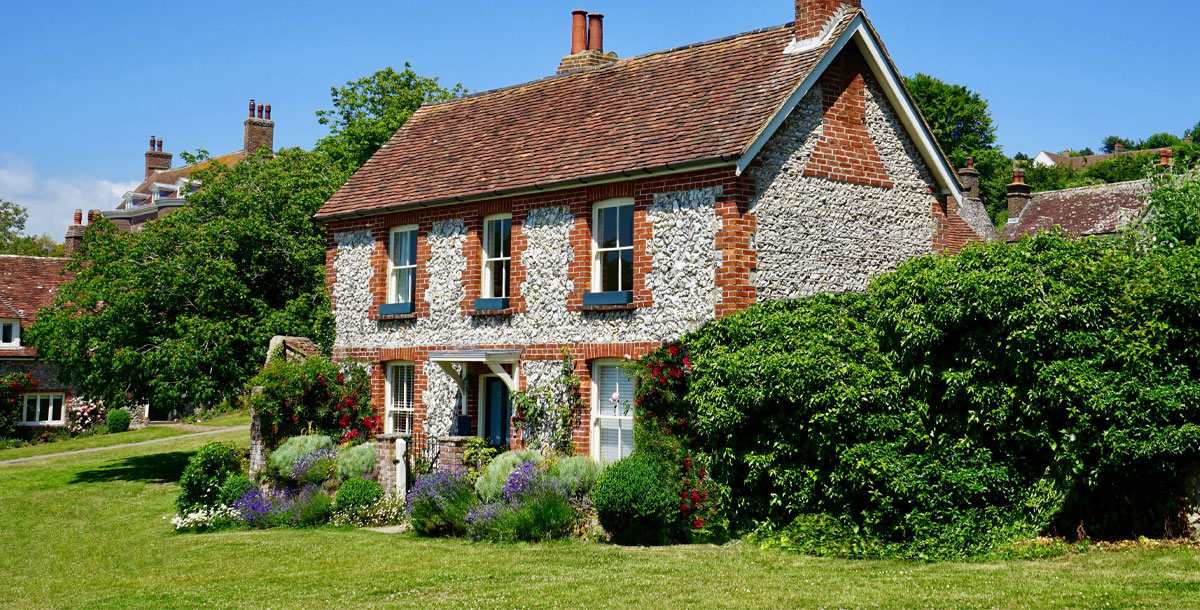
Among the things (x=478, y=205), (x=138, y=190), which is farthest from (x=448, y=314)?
(x=138, y=190)

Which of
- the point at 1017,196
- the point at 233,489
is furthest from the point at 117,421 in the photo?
the point at 1017,196

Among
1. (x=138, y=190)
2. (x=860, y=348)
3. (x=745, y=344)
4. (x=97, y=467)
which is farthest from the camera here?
(x=138, y=190)

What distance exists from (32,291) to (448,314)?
108ft

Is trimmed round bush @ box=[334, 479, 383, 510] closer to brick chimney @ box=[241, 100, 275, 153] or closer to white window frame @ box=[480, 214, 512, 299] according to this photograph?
white window frame @ box=[480, 214, 512, 299]

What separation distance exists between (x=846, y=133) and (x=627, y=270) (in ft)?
15.3

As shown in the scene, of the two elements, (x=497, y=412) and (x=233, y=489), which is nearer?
(x=497, y=412)

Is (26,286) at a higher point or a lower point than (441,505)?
higher

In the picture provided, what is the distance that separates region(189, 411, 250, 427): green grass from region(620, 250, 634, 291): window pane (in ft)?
93.9

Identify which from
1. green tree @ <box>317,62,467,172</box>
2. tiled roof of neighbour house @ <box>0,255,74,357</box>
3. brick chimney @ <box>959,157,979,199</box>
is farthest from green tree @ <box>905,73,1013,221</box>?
tiled roof of neighbour house @ <box>0,255,74,357</box>

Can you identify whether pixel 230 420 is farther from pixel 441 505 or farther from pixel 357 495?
pixel 441 505

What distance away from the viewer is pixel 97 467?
109 ft

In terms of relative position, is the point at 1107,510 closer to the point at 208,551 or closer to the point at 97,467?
the point at 208,551

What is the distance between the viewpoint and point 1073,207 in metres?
42.9

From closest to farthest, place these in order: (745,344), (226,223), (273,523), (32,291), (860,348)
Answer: (860,348)
(745,344)
(273,523)
(226,223)
(32,291)
